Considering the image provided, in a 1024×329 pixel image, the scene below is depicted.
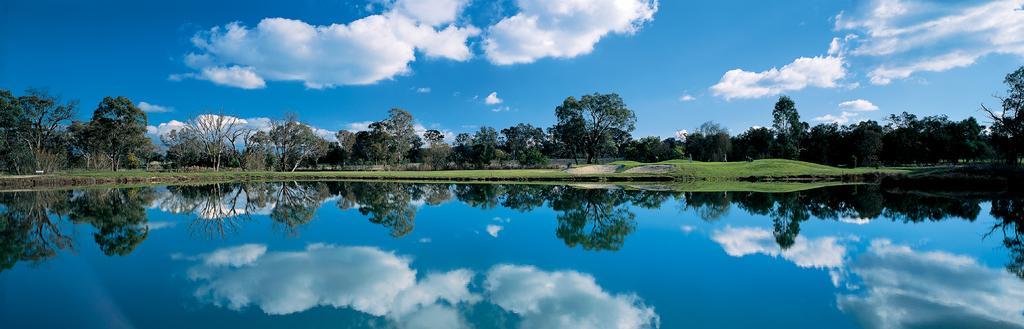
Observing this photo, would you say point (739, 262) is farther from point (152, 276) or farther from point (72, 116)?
point (72, 116)

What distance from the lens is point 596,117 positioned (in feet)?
200

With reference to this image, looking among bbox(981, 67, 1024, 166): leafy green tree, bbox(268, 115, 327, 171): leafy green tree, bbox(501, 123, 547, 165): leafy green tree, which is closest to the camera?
bbox(981, 67, 1024, 166): leafy green tree

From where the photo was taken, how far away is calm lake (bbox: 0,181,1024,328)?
5.75 m

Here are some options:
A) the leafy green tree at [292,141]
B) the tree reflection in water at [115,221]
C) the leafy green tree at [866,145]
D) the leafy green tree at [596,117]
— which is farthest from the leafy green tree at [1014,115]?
the leafy green tree at [292,141]

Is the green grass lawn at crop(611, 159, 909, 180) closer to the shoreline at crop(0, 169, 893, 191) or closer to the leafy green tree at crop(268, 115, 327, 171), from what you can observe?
the shoreline at crop(0, 169, 893, 191)

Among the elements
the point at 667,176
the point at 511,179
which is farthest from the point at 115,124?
the point at 667,176

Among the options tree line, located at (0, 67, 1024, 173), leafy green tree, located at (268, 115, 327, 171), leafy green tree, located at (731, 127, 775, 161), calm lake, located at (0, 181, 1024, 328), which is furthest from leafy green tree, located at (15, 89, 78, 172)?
leafy green tree, located at (731, 127, 775, 161)

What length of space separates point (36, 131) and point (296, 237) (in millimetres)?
57922

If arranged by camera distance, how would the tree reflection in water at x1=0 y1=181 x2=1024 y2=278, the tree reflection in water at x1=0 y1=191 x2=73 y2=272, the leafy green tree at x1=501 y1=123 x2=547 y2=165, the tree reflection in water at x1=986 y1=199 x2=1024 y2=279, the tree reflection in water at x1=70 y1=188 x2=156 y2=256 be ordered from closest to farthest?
the tree reflection in water at x1=986 y1=199 x2=1024 y2=279 → the tree reflection in water at x1=0 y1=191 x2=73 y2=272 → the tree reflection in water at x1=70 y1=188 x2=156 y2=256 → the tree reflection in water at x1=0 y1=181 x2=1024 y2=278 → the leafy green tree at x1=501 y1=123 x2=547 y2=165

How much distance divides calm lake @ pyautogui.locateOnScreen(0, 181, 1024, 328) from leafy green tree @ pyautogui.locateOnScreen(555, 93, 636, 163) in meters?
44.8

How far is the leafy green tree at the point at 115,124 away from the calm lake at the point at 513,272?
4476cm

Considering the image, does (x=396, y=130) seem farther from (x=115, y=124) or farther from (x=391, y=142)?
(x=115, y=124)

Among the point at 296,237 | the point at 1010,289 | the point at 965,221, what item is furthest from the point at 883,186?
the point at 296,237

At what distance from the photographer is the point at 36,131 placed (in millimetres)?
47938
